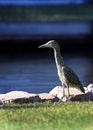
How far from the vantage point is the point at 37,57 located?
21.0m

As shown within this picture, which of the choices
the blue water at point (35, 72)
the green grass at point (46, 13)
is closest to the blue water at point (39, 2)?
the green grass at point (46, 13)

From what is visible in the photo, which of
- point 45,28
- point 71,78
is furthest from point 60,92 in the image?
point 45,28

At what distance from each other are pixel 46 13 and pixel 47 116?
24814 millimetres

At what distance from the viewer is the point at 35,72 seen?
1742cm

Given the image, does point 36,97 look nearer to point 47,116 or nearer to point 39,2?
point 47,116

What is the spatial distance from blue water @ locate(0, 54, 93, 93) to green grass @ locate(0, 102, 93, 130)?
12.6 ft

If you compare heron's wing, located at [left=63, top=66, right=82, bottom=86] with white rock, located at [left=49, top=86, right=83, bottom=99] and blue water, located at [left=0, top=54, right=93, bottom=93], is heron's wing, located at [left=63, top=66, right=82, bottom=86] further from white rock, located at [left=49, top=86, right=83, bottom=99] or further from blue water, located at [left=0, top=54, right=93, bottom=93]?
blue water, located at [left=0, top=54, right=93, bottom=93]

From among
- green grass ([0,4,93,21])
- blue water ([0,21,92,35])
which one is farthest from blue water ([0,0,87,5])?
blue water ([0,21,92,35])

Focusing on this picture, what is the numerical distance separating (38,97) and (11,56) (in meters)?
10.1

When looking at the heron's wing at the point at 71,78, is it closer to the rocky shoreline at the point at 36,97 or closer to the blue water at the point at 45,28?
the rocky shoreline at the point at 36,97

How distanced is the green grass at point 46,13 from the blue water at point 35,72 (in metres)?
10.5

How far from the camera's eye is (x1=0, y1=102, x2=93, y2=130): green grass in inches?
340

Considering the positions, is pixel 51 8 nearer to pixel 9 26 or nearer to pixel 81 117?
pixel 9 26

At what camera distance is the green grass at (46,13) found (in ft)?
105
